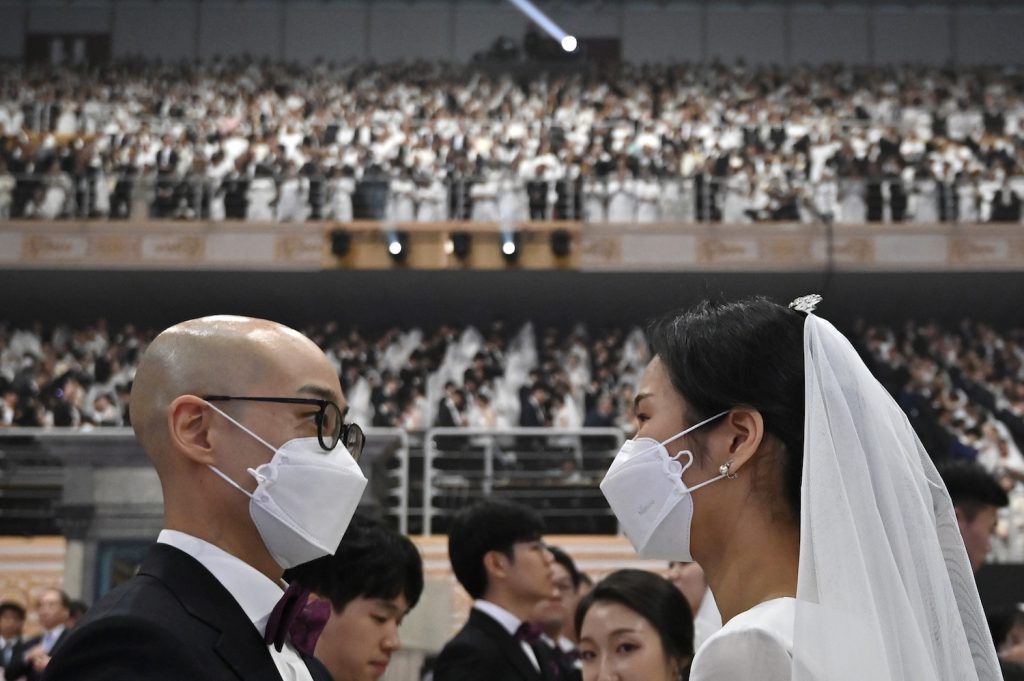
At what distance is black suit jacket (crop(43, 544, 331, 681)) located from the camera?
71.8 inches

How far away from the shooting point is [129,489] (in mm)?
9141

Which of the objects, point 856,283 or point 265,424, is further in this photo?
point 856,283

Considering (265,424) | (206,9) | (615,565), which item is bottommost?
(615,565)

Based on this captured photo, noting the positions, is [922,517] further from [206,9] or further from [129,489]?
[206,9]

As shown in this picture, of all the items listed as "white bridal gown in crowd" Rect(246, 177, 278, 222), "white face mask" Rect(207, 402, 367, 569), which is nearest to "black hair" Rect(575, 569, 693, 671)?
"white face mask" Rect(207, 402, 367, 569)

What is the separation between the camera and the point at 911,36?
2531 cm

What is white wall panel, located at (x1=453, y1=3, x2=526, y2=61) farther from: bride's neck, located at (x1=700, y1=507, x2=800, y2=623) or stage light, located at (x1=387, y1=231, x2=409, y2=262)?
bride's neck, located at (x1=700, y1=507, x2=800, y2=623)

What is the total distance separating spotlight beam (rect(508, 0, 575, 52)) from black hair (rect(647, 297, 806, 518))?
22.1 metres

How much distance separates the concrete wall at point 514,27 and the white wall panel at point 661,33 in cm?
2

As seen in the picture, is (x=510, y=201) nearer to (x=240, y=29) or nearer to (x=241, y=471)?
(x=240, y=29)

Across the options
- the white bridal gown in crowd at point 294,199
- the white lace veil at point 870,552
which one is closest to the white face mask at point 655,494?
the white lace veil at point 870,552

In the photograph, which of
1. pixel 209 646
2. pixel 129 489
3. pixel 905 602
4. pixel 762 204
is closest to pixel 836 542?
pixel 905 602

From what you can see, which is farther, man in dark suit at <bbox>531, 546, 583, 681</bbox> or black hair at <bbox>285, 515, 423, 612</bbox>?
man in dark suit at <bbox>531, 546, 583, 681</bbox>

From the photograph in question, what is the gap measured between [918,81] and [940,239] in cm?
623
